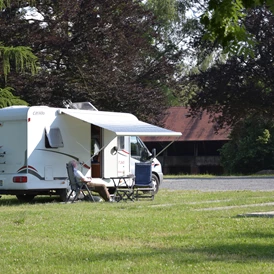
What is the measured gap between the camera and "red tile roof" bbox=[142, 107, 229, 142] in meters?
55.4

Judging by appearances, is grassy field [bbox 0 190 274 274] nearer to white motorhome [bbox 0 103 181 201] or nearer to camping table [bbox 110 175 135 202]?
camping table [bbox 110 175 135 202]

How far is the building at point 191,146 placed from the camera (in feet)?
184

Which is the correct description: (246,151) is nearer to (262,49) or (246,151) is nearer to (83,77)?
(262,49)

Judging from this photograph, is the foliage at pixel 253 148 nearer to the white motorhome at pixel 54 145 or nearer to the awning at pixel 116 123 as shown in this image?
the awning at pixel 116 123

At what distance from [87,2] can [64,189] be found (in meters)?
14.6

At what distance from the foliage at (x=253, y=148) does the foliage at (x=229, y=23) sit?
41.0m

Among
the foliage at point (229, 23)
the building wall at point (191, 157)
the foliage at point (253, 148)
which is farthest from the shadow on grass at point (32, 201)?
the building wall at point (191, 157)

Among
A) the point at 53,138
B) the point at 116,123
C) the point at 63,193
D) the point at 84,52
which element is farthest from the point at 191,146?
the point at 53,138

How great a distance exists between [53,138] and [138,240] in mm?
9406

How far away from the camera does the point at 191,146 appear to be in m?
58.4

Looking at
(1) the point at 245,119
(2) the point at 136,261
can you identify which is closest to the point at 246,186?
(2) the point at 136,261

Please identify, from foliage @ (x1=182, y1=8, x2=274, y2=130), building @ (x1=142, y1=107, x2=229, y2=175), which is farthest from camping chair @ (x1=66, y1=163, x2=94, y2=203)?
building @ (x1=142, y1=107, x2=229, y2=175)

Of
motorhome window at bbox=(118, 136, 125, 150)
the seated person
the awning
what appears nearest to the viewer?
the seated person

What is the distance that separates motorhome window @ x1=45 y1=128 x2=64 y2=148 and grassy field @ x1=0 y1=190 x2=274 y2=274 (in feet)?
11.1
